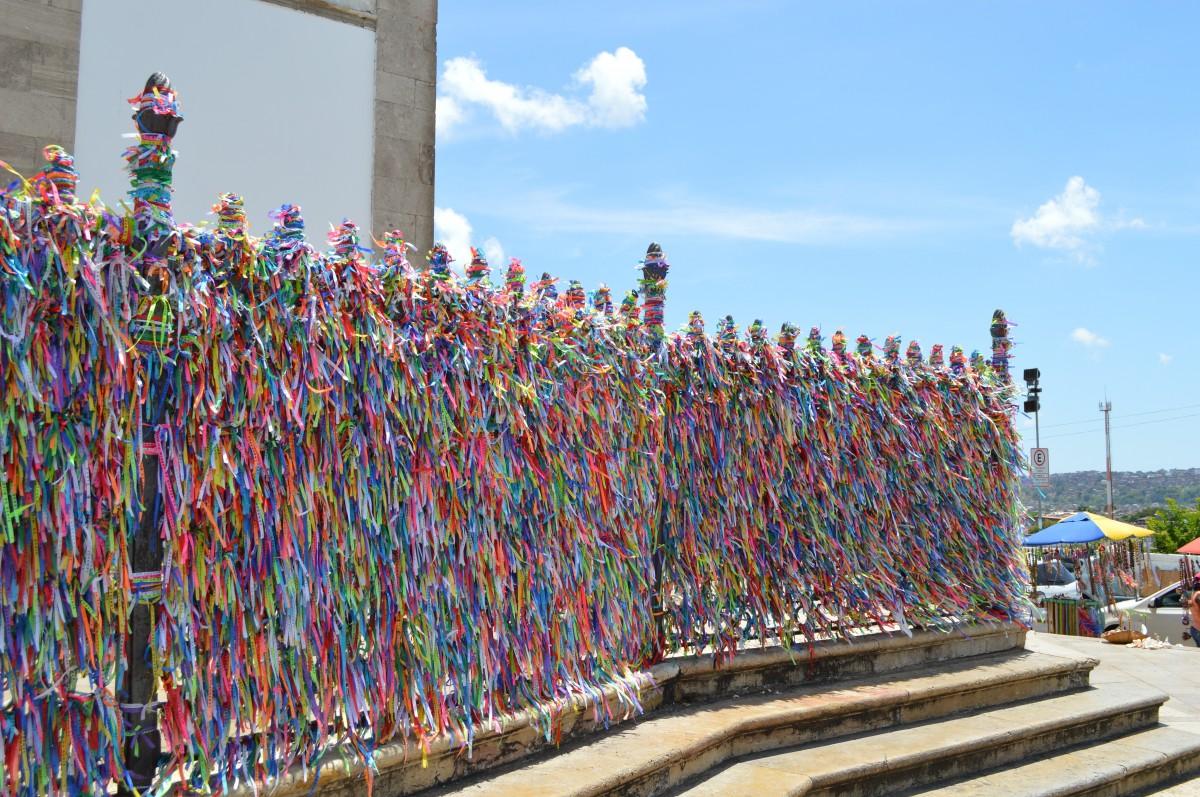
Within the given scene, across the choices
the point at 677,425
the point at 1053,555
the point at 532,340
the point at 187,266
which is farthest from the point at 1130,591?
the point at 187,266

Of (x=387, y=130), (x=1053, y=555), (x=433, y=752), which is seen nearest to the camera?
(x=433, y=752)

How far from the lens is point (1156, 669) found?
368 inches

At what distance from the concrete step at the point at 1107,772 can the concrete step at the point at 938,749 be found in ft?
0.25

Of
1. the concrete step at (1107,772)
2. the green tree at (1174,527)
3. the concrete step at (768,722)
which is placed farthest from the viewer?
the green tree at (1174,527)

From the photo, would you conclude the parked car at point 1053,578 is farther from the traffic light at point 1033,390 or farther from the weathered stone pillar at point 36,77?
the weathered stone pillar at point 36,77

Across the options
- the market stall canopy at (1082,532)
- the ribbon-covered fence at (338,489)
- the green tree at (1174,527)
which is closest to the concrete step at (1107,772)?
Answer: the ribbon-covered fence at (338,489)

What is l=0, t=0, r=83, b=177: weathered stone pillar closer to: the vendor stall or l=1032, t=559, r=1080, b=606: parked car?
the vendor stall

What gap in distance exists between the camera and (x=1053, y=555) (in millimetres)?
19188

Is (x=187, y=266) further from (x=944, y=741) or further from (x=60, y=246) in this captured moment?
(x=944, y=741)

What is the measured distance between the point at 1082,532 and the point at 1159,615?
1840mm

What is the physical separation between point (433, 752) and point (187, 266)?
2062 mm

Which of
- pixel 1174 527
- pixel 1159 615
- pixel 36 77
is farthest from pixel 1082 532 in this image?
pixel 1174 527

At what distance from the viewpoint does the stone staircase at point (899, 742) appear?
4.10 metres

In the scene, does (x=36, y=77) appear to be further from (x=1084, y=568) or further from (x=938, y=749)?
(x=1084, y=568)
